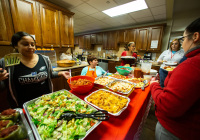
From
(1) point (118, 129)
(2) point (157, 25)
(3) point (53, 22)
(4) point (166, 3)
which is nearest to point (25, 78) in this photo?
(1) point (118, 129)

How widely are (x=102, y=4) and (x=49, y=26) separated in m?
1.99

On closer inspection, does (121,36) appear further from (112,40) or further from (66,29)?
(66,29)

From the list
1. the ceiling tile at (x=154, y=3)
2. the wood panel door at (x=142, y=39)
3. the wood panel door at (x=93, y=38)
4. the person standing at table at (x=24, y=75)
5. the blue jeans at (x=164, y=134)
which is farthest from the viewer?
the wood panel door at (x=93, y=38)

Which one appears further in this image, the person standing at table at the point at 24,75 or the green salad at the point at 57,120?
the person standing at table at the point at 24,75

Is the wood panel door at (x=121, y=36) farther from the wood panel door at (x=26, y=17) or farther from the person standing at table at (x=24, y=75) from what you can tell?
the person standing at table at (x=24, y=75)

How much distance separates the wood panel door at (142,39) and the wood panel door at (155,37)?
0.62ft

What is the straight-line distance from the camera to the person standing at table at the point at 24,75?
3.71ft

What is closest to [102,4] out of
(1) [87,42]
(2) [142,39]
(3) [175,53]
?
(2) [142,39]

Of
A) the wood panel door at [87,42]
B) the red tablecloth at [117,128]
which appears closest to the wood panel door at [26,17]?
the red tablecloth at [117,128]

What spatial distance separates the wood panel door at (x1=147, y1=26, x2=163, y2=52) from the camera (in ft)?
13.3

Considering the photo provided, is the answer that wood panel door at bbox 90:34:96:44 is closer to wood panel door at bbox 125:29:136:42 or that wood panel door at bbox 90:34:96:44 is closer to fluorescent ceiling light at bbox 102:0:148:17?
wood panel door at bbox 125:29:136:42

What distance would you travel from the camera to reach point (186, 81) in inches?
20.3

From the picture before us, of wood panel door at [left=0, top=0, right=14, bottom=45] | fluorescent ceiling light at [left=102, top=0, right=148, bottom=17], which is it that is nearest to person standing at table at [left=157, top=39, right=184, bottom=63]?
fluorescent ceiling light at [left=102, top=0, right=148, bottom=17]

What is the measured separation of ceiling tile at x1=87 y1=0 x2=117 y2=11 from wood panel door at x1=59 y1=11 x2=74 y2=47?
107cm
